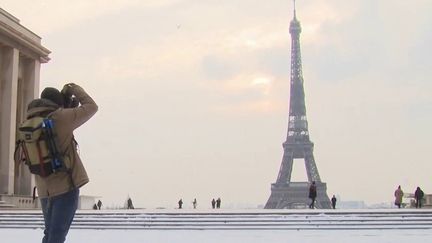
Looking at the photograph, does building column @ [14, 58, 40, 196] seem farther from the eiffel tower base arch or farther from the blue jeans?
the blue jeans

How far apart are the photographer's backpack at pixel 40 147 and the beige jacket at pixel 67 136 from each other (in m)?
0.08

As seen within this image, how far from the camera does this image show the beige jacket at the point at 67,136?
4.99 meters

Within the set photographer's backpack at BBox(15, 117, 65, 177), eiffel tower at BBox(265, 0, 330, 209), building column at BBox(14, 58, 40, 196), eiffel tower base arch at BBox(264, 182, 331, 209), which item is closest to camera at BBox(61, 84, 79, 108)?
photographer's backpack at BBox(15, 117, 65, 177)

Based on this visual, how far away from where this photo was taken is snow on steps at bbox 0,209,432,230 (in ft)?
55.1

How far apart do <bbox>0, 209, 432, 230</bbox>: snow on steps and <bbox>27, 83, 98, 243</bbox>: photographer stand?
11270mm

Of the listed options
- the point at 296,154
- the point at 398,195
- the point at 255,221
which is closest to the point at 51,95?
the point at 255,221

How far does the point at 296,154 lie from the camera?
83125 mm

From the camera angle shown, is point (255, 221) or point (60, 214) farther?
point (255, 221)

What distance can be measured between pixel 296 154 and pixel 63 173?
79.2 m
